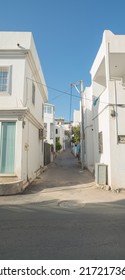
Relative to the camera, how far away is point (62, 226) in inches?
180

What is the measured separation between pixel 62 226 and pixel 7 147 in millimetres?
5674

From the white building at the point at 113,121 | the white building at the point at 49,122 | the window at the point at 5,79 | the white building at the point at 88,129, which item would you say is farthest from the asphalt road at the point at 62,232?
the white building at the point at 49,122

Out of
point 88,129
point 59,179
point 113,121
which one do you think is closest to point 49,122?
point 88,129

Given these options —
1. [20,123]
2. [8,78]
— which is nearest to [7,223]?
[20,123]

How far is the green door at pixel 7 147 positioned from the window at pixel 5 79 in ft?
6.02

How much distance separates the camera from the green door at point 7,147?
29.8 feet

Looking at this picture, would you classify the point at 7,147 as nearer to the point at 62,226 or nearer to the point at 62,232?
the point at 62,226

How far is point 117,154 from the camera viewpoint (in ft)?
29.8

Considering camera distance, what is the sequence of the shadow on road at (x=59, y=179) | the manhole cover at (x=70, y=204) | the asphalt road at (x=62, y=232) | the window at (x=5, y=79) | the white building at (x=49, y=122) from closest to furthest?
the asphalt road at (x=62, y=232) → the manhole cover at (x=70, y=204) → the window at (x=5, y=79) → the shadow on road at (x=59, y=179) → the white building at (x=49, y=122)

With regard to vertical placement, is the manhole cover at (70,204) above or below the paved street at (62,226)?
below

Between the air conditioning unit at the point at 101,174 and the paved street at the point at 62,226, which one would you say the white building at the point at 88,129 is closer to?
the air conditioning unit at the point at 101,174

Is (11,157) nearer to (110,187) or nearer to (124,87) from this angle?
(110,187)
